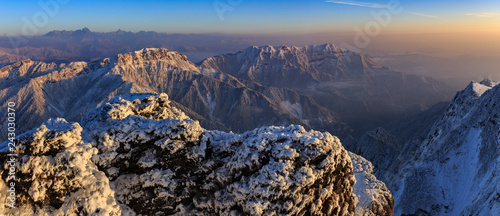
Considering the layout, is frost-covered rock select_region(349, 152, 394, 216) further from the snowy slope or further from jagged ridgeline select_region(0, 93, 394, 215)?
the snowy slope

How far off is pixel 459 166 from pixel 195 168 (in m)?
83.2

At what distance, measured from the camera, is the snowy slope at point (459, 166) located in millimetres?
62312

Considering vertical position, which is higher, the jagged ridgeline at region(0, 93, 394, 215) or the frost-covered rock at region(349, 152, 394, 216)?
the jagged ridgeline at region(0, 93, 394, 215)

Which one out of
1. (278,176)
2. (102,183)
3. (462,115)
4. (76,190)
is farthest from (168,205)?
(462,115)

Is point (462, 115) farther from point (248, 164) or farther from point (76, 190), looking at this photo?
point (76, 190)

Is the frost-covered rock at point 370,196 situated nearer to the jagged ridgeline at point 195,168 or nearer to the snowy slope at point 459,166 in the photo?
the jagged ridgeline at point 195,168

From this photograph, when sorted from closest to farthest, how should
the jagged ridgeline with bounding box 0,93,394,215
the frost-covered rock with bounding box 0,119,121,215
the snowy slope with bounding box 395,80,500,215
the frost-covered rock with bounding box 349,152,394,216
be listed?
the frost-covered rock with bounding box 0,119,121,215 → the jagged ridgeline with bounding box 0,93,394,215 → the frost-covered rock with bounding box 349,152,394,216 → the snowy slope with bounding box 395,80,500,215

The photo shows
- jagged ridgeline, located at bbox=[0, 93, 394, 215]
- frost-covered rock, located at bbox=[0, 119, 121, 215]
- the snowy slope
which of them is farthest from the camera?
the snowy slope

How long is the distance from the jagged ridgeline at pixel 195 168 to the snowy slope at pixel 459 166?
45232 millimetres

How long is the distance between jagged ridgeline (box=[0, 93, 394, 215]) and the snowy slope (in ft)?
148

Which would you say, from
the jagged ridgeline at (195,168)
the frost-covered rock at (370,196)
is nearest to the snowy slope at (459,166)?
the frost-covered rock at (370,196)

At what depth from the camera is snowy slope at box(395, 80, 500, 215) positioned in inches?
2453

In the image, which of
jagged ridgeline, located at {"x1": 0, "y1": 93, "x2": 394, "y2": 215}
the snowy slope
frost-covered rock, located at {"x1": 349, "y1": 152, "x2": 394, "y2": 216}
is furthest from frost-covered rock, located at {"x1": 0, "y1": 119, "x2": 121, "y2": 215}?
the snowy slope

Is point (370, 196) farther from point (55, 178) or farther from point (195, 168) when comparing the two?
point (55, 178)
